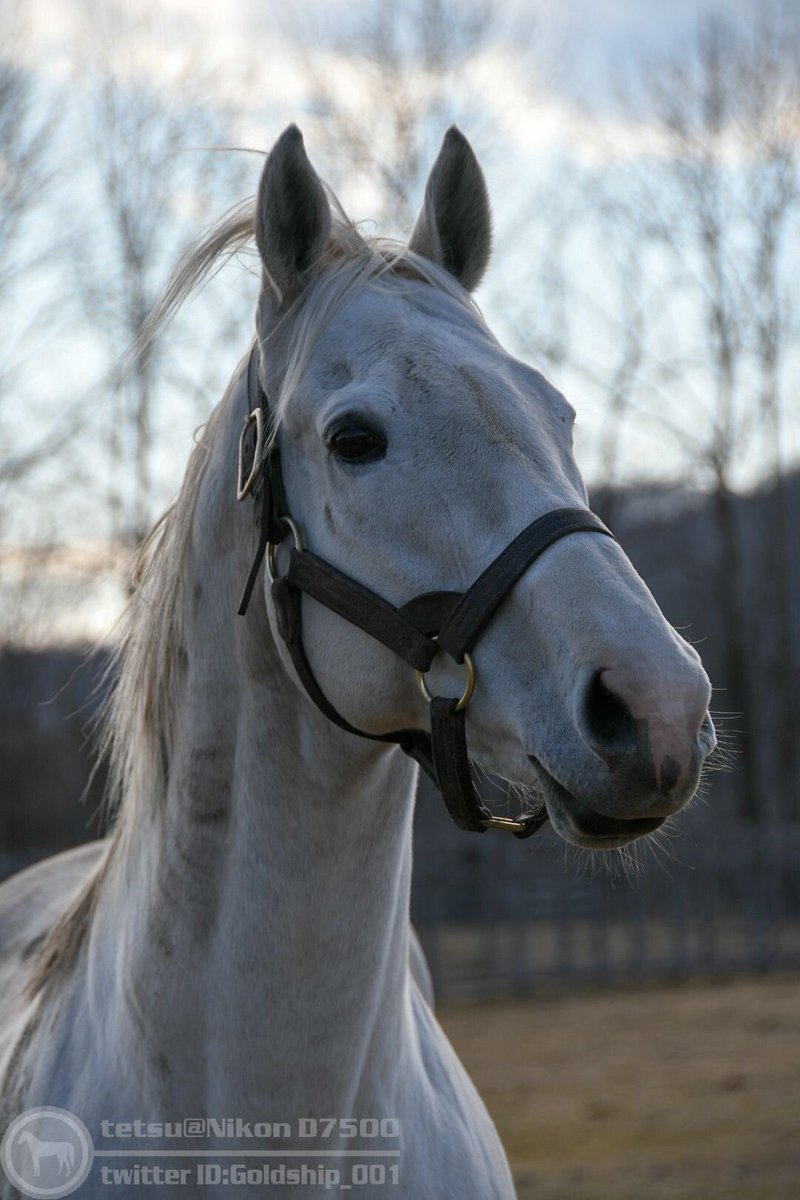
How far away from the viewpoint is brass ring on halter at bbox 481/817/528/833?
5.88ft

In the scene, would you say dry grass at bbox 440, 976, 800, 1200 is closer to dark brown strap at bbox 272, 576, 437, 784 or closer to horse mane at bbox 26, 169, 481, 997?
horse mane at bbox 26, 169, 481, 997

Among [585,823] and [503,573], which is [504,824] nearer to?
[585,823]

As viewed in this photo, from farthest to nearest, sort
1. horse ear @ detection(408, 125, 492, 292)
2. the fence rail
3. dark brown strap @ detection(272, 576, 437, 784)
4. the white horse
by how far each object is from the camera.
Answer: the fence rail
horse ear @ detection(408, 125, 492, 292)
dark brown strap @ detection(272, 576, 437, 784)
the white horse

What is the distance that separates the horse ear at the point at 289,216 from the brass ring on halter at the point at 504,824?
0.98m

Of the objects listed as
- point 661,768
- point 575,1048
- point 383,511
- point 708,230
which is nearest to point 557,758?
point 661,768

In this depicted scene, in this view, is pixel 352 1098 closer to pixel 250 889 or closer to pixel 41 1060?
pixel 250 889

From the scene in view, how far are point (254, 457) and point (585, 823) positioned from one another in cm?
87

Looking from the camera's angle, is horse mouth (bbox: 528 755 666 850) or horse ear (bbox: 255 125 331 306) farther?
horse ear (bbox: 255 125 331 306)

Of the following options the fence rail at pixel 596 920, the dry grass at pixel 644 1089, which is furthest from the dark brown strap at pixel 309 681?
the fence rail at pixel 596 920

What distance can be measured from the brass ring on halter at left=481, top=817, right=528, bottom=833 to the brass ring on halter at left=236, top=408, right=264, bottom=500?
691 millimetres

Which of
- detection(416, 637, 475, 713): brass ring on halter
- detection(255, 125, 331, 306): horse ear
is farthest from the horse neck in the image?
detection(255, 125, 331, 306): horse ear

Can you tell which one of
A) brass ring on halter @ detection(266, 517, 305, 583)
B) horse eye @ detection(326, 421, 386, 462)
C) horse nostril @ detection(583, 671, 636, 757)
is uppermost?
horse eye @ detection(326, 421, 386, 462)

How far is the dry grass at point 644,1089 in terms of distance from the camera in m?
6.14

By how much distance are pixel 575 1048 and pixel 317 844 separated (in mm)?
8037
